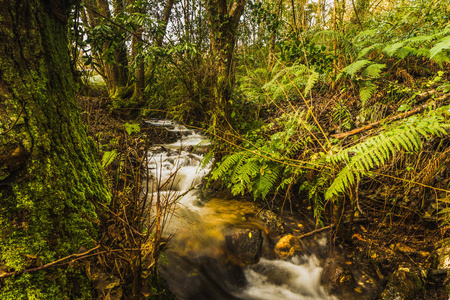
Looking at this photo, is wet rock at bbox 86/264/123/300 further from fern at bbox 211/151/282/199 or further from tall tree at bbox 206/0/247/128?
tall tree at bbox 206/0/247/128

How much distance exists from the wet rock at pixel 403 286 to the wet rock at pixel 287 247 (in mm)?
970

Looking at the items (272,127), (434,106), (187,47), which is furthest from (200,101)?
Result: (434,106)

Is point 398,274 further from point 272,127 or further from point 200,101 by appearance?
point 200,101

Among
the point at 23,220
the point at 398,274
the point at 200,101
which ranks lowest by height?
the point at 398,274

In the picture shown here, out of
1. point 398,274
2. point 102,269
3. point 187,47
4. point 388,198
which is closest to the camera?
point 102,269

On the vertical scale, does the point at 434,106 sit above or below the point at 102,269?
above

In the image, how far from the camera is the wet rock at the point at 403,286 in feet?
6.79

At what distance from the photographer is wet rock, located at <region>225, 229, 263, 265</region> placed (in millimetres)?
2816

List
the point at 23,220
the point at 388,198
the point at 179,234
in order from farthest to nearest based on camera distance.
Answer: the point at 179,234
the point at 388,198
the point at 23,220

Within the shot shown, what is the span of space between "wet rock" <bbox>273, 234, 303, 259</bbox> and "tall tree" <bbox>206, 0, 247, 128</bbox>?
77.9 inches

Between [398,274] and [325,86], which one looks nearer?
[398,274]

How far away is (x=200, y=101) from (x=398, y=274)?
3.91 m

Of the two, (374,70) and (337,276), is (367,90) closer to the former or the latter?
(374,70)

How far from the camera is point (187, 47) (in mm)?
3531
